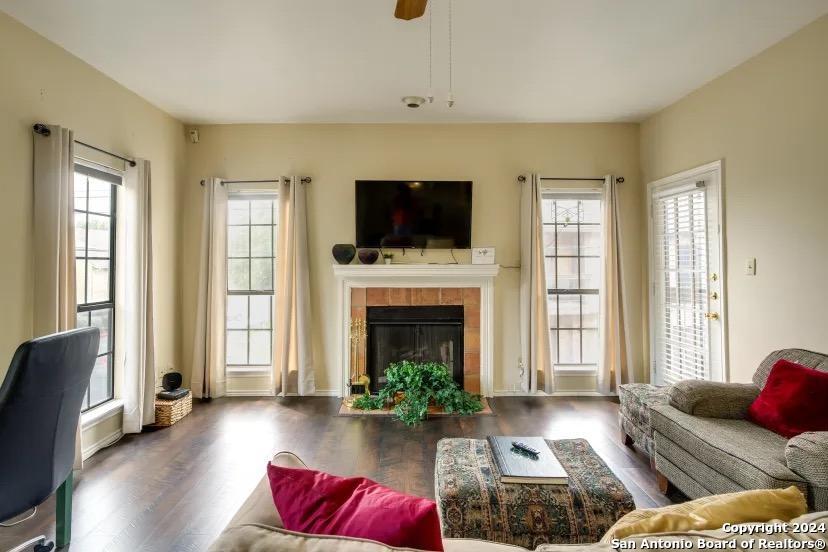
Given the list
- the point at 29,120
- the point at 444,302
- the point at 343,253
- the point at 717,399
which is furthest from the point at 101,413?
the point at 717,399

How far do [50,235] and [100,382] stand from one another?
1.40 metres

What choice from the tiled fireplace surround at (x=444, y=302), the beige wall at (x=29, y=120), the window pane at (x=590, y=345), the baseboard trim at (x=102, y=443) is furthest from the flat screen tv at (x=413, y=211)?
the baseboard trim at (x=102, y=443)

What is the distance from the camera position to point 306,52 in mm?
3090

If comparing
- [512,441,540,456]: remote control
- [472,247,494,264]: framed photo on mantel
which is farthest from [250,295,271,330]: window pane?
[512,441,540,456]: remote control

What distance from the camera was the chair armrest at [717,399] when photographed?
2.54m

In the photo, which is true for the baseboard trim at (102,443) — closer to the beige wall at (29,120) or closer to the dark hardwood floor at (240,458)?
the dark hardwood floor at (240,458)

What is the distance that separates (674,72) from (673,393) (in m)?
2.51

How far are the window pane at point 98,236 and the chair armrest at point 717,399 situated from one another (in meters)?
4.33

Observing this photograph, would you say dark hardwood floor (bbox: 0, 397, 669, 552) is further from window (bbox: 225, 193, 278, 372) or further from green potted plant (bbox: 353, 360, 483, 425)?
window (bbox: 225, 193, 278, 372)

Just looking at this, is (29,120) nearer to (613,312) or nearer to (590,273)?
(590,273)

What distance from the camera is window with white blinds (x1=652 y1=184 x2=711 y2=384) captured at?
3.76 metres

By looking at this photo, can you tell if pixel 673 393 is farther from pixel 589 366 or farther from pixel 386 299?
pixel 386 299

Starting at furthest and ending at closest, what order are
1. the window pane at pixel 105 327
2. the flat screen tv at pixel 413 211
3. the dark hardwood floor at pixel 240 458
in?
the flat screen tv at pixel 413 211, the window pane at pixel 105 327, the dark hardwood floor at pixel 240 458

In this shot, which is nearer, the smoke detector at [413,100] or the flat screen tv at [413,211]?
the smoke detector at [413,100]
